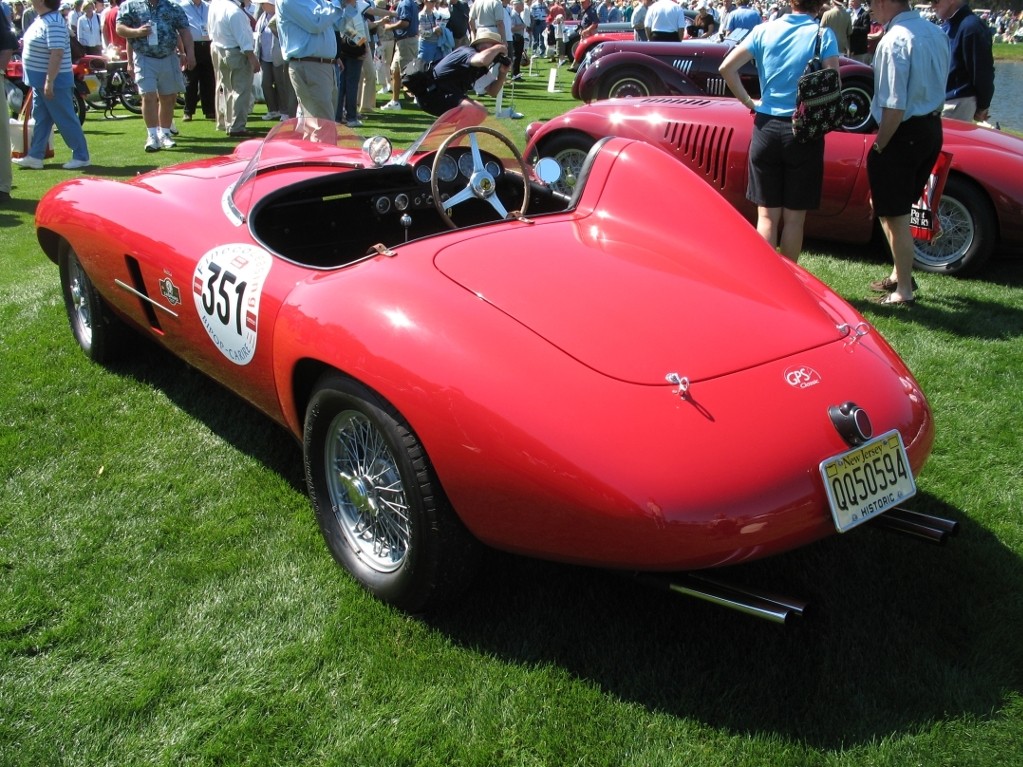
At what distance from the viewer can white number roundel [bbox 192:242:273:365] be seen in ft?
10.2

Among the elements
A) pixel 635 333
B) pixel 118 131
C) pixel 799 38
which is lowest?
pixel 118 131

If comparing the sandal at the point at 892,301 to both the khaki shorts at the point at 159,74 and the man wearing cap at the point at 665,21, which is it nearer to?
the khaki shorts at the point at 159,74

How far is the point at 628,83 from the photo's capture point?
1134 cm

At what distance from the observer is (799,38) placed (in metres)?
5.14

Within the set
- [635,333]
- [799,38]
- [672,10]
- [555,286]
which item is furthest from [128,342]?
[672,10]

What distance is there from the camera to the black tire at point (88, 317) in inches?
171

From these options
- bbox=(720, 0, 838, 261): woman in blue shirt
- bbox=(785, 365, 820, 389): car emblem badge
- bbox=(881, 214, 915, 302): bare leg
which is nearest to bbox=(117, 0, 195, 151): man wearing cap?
bbox=(720, 0, 838, 261): woman in blue shirt

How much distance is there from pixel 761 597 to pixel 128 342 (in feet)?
11.1

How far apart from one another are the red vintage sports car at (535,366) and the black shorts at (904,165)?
2.25 metres

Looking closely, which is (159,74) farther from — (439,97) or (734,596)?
(734,596)

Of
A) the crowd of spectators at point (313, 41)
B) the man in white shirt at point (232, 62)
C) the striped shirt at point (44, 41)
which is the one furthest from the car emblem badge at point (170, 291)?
the man in white shirt at point (232, 62)

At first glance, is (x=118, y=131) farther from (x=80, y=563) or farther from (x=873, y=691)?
(x=873, y=691)

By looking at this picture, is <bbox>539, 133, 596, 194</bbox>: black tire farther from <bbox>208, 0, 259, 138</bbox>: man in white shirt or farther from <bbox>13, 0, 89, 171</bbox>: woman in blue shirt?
<bbox>208, 0, 259, 138</bbox>: man in white shirt

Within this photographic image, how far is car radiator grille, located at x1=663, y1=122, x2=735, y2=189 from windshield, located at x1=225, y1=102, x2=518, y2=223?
294cm
